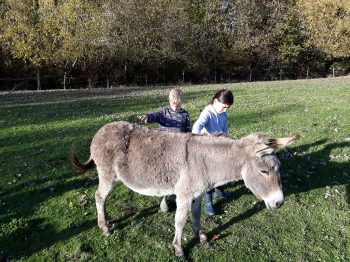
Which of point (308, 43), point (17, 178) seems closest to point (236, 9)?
point (308, 43)

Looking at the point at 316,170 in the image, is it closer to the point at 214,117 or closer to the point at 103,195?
the point at 214,117

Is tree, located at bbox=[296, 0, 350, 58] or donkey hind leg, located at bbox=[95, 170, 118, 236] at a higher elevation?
tree, located at bbox=[296, 0, 350, 58]

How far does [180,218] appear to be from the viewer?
4359 millimetres

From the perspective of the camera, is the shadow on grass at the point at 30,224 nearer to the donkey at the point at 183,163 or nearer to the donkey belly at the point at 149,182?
the donkey at the point at 183,163

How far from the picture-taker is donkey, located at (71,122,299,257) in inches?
157

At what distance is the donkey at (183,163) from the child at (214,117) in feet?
2.43

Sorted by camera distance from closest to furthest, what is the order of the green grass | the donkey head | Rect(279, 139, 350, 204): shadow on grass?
the donkey head, the green grass, Rect(279, 139, 350, 204): shadow on grass

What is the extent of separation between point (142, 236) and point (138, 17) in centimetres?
2958

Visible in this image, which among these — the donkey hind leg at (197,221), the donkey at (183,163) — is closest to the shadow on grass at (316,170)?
the donkey hind leg at (197,221)

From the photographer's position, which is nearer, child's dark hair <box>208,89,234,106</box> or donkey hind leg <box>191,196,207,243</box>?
donkey hind leg <box>191,196,207,243</box>

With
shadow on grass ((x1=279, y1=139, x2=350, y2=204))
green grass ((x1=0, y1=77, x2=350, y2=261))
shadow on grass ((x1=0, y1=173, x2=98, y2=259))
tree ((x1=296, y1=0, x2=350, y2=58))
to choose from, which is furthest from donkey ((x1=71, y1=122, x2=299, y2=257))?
tree ((x1=296, y1=0, x2=350, y2=58))

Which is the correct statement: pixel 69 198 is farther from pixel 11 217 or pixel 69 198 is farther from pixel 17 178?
pixel 17 178

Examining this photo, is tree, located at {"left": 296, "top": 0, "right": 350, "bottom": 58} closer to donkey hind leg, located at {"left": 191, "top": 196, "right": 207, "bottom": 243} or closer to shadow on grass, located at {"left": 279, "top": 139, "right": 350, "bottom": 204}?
shadow on grass, located at {"left": 279, "top": 139, "right": 350, "bottom": 204}

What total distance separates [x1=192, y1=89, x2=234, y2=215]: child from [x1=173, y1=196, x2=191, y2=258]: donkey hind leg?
4.16 ft
